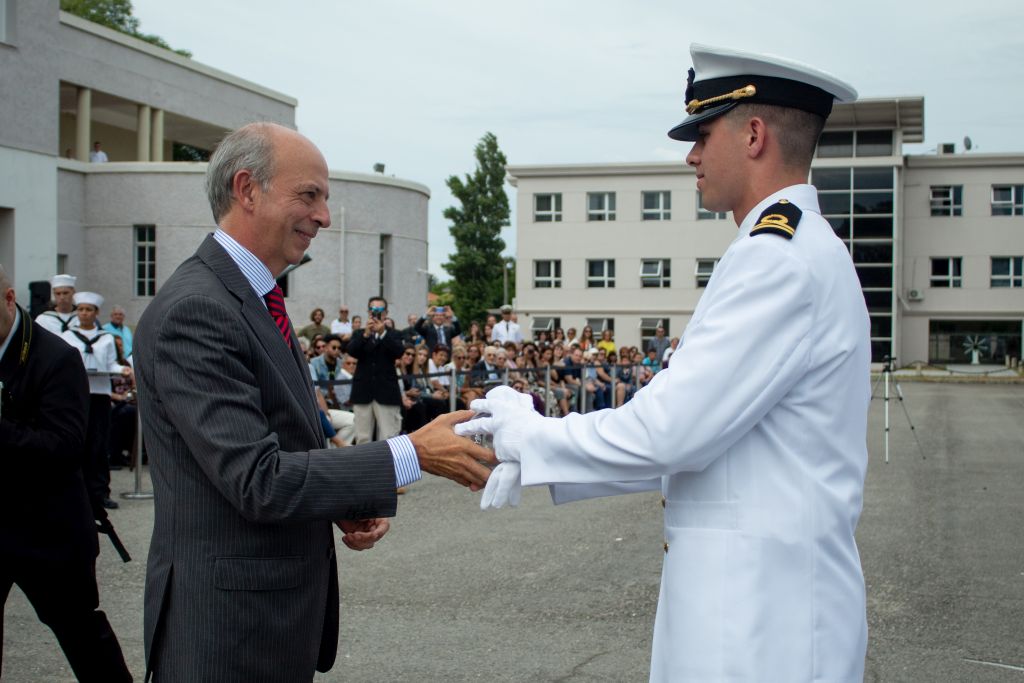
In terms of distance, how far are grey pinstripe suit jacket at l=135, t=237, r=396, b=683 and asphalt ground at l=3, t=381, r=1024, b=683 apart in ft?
3.76

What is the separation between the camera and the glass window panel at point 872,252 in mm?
49062

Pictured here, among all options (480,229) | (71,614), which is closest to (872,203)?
(480,229)

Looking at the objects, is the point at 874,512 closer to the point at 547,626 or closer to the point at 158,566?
the point at 547,626

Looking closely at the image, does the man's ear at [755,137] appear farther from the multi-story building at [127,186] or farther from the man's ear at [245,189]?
the multi-story building at [127,186]

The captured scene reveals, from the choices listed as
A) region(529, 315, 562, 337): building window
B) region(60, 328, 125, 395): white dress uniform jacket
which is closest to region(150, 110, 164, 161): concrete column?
region(529, 315, 562, 337): building window

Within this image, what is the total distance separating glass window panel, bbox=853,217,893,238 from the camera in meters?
48.7

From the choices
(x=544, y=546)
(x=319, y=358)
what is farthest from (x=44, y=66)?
(x=544, y=546)

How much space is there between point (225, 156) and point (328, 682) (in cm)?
321

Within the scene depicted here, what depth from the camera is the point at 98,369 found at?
1091 cm

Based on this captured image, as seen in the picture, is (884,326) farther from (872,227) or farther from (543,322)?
(543,322)

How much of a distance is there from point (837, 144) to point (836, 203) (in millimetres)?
2947

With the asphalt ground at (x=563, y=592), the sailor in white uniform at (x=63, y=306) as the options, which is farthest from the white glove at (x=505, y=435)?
the sailor in white uniform at (x=63, y=306)

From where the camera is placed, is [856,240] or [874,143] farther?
[874,143]

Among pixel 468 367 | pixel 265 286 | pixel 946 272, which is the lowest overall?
pixel 468 367
